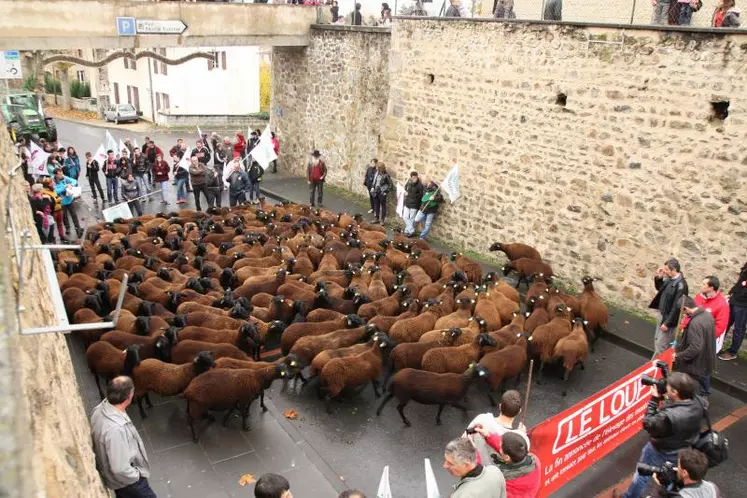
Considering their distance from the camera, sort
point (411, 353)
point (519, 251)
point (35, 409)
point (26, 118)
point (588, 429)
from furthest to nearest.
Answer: point (26, 118), point (519, 251), point (411, 353), point (588, 429), point (35, 409)

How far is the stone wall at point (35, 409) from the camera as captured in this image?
5.38 ft

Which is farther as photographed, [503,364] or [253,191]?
[253,191]

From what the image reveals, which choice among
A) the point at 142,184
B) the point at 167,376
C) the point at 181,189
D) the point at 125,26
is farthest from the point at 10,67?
the point at 167,376

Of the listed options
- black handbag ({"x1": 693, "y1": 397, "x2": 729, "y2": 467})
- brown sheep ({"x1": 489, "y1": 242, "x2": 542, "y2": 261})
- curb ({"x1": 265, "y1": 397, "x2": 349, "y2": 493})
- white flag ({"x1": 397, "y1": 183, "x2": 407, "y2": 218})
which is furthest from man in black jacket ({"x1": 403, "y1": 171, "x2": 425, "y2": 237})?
black handbag ({"x1": 693, "y1": 397, "x2": 729, "y2": 467})

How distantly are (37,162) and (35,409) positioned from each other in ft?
48.4

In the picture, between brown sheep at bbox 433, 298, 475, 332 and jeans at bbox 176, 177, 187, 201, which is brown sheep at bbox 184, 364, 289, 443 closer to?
brown sheep at bbox 433, 298, 475, 332

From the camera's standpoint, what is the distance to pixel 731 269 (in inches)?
384

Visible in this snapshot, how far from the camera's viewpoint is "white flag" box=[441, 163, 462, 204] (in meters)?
14.3

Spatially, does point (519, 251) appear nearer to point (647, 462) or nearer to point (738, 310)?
point (738, 310)

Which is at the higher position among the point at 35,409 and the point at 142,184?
the point at 35,409

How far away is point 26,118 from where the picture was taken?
25.2m

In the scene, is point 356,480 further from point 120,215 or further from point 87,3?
point 87,3

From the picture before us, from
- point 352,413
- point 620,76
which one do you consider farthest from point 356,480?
point 620,76

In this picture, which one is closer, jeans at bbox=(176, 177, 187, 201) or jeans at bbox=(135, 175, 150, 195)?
jeans at bbox=(135, 175, 150, 195)
